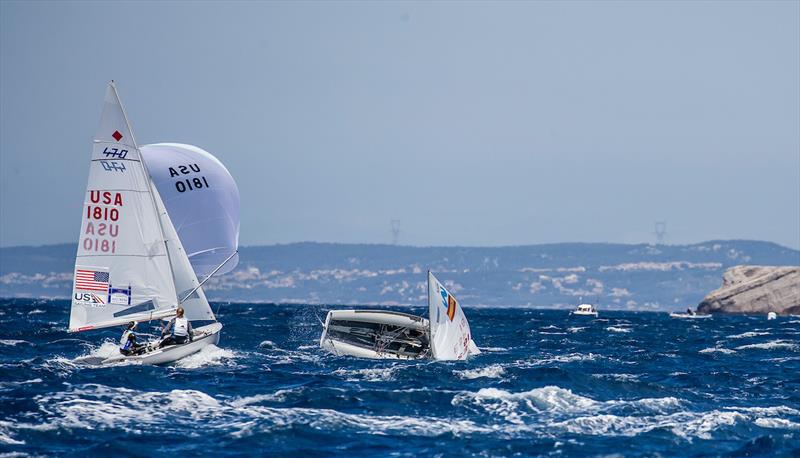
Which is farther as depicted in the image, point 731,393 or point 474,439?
point 731,393

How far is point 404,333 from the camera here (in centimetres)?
4978

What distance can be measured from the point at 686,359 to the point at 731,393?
51.6 ft

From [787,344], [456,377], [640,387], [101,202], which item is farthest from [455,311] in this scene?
[787,344]

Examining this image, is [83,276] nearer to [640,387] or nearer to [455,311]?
[455,311]

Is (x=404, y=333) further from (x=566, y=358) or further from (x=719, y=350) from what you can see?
(x=719, y=350)

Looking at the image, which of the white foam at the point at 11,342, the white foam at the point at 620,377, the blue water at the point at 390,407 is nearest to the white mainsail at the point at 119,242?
the blue water at the point at 390,407

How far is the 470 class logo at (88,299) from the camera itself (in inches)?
1695

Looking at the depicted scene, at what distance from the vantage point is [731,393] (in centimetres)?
3856

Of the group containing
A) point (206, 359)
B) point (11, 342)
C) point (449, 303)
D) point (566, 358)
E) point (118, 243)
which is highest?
point (118, 243)

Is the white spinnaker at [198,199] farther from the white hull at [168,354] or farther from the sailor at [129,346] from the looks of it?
the sailor at [129,346]

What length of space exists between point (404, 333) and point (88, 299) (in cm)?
1353

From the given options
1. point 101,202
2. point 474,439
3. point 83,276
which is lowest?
point 474,439

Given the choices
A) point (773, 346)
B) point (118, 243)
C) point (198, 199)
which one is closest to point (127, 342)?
point (118, 243)

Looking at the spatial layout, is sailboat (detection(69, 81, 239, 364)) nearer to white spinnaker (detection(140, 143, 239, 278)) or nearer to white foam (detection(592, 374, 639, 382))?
white spinnaker (detection(140, 143, 239, 278))
